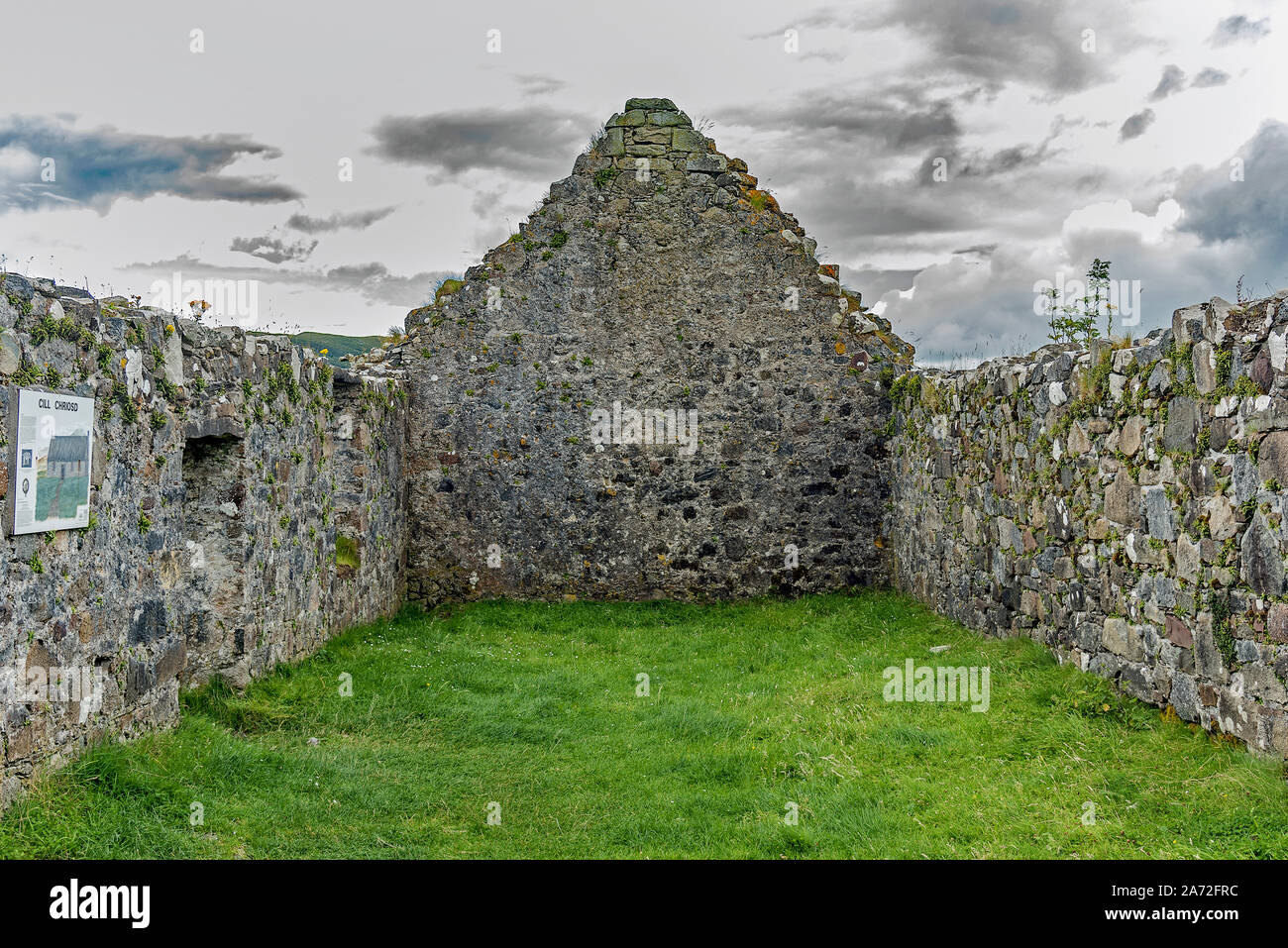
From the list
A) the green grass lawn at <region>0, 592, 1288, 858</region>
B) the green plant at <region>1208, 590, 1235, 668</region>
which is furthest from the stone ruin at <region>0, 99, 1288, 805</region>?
the green grass lawn at <region>0, 592, 1288, 858</region>

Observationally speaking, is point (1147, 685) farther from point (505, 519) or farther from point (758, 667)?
point (505, 519)

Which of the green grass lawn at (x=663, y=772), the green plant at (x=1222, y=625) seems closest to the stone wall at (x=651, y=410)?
the green grass lawn at (x=663, y=772)

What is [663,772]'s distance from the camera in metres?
5.85

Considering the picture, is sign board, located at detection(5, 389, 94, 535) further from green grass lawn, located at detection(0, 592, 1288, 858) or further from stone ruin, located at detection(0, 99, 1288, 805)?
green grass lawn, located at detection(0, 592, 1288, 858)

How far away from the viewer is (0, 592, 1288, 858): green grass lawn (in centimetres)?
438

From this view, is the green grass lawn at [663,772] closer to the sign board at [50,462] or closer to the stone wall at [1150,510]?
the stone wall at [1150,510]

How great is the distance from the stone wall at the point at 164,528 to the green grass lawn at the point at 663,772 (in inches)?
13.4

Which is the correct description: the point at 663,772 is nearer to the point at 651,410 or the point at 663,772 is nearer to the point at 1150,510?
the point at 1150,510

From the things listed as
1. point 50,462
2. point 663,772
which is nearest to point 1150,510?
point 663,772

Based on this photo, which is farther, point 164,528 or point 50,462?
point 164,528

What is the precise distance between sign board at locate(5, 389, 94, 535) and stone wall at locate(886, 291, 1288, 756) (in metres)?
5.99

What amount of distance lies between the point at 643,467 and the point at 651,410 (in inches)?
28.6

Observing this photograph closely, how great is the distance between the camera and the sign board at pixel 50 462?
440 cm

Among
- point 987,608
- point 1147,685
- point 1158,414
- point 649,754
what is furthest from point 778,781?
point 987,608
